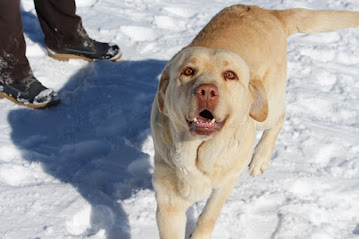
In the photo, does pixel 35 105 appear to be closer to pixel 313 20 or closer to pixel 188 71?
pixel 188 71

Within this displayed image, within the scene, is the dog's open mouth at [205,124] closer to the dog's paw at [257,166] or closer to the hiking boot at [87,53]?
the dog's paw at [257,166]

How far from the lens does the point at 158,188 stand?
2.45 m

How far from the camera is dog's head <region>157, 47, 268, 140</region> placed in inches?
78.5

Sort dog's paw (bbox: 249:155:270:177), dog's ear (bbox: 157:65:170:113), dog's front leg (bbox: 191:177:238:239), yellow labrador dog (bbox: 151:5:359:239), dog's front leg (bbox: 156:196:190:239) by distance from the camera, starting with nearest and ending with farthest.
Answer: yellow labrador dog (bbox: 151:5:359:239), dog's ear (bbox: 157:65:170:113), dog's front leg (bbox: 156:196:190:239), dog's front leg (bbox: 191:177:238:239), dog's paw (bbox: 249:155:270:177)

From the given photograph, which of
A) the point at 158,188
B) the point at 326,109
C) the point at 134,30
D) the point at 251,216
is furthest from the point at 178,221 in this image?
the point at 134,30

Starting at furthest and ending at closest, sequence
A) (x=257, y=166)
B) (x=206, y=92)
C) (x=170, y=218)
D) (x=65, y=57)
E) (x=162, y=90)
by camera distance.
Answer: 1. (x=65, y=57)
2. (x=257, y=166)
3. (x=170, y=218)
4. (x=162, y=90)
5. (x=206, y=92)

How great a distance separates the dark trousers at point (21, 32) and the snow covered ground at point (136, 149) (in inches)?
10.4

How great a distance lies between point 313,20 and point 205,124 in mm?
1822

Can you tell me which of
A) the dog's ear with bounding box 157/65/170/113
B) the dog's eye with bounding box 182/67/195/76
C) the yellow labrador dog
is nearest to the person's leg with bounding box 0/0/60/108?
the yellow labrador dog

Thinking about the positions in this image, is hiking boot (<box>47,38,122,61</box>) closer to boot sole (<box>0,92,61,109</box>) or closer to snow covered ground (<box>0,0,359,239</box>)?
snow covered ground (<box>0,0,359,239</box>)

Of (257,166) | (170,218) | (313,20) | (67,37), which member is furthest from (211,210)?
(67,37)

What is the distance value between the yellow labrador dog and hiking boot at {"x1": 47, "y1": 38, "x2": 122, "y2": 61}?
1657 millimetres

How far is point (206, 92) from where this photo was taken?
6.40 ft

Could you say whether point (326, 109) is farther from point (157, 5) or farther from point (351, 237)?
point (157, 5)
